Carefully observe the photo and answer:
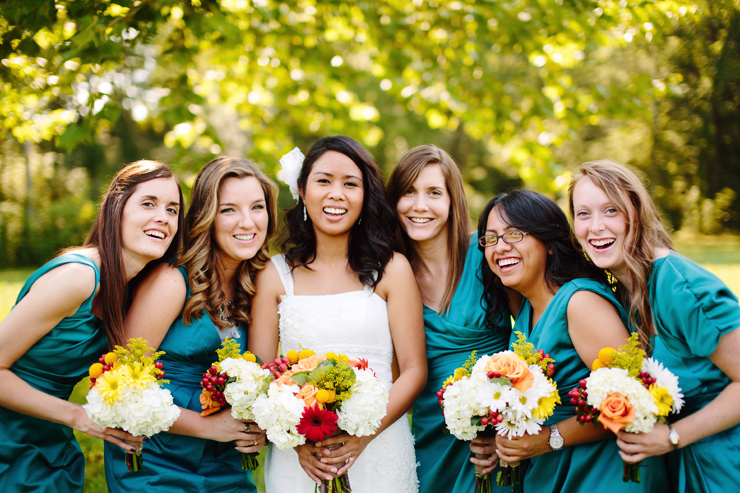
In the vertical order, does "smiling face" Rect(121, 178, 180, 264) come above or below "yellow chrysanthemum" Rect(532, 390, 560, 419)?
above

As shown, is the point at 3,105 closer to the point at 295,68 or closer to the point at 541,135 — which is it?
the point at 295,68

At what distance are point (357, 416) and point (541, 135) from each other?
5815 mm

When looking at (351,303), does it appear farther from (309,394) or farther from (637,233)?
(637,233)

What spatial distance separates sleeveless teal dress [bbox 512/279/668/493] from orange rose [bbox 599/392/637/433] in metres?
0.59

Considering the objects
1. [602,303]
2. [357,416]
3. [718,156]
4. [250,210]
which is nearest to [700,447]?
[602,303]

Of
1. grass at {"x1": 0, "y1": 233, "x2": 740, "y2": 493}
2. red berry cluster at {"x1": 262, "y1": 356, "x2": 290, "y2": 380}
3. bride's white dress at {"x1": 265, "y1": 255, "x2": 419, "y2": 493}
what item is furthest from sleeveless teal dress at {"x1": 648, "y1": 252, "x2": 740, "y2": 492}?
grass at {"x1": 0, "y1": 233, "x2": 740, "y2": 493}

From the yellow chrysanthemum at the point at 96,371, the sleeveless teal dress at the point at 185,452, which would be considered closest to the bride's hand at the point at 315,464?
the sleeveless teal dress at the point at 185,452

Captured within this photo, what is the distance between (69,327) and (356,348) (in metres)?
1.82

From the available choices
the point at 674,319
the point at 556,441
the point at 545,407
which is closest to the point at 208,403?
the point at 545,407

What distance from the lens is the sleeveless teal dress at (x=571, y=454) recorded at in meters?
3.11

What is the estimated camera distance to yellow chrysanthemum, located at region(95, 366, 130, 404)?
2.78m

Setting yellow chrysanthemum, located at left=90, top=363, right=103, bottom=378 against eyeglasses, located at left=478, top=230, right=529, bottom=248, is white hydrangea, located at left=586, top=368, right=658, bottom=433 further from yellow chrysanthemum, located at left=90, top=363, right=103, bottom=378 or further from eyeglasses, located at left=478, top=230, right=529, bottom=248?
yellow chrysanthemum, located at left=90, top=363, right=103, bottom=378

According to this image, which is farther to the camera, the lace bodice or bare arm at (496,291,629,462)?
the lace bodice

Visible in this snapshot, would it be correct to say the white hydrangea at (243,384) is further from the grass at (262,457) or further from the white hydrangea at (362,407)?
the grass at (262,457)
